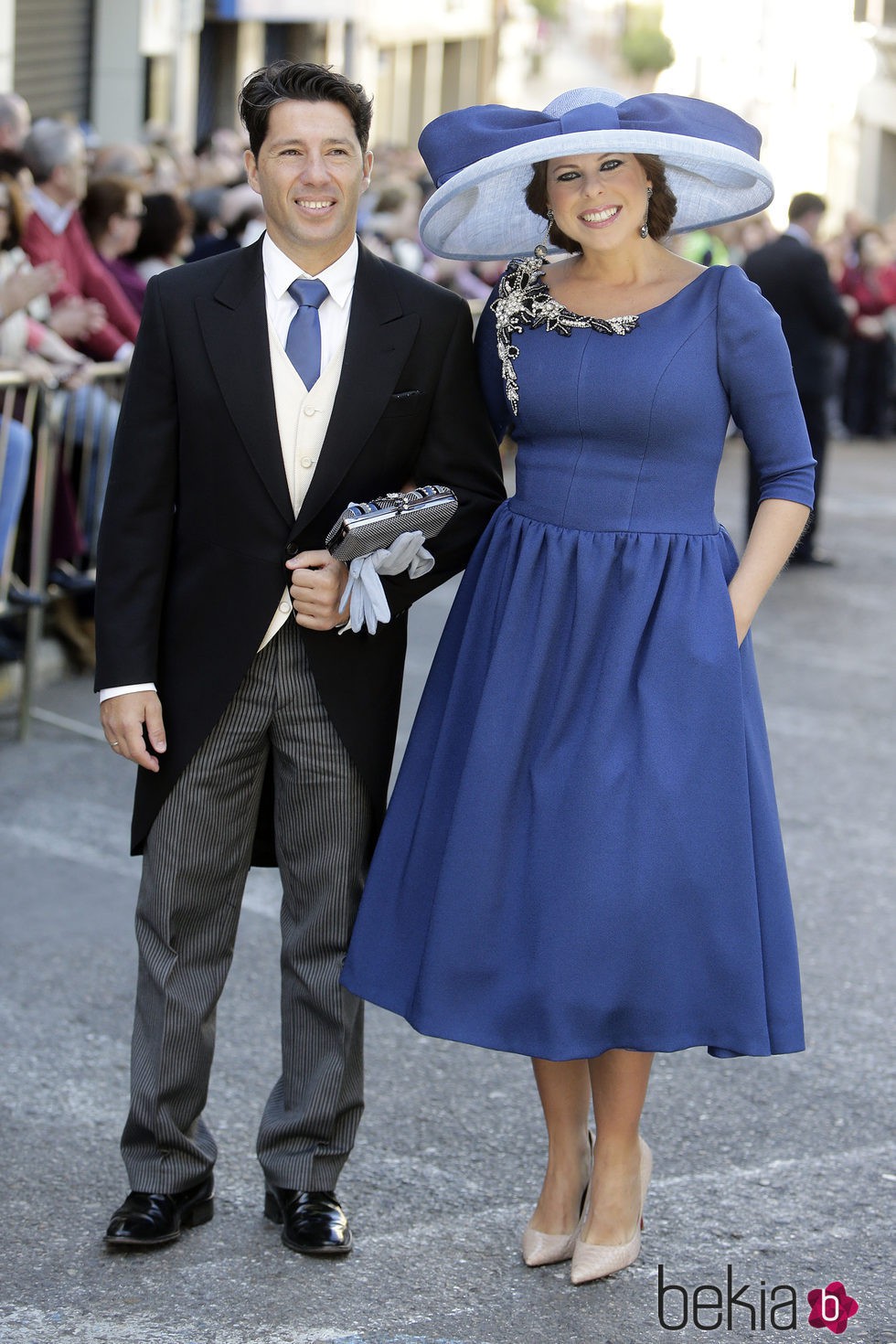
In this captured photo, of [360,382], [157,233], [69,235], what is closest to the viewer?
[360,382]

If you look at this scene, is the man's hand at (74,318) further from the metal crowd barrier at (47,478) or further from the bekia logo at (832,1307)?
the bekia logo at (832,1307)

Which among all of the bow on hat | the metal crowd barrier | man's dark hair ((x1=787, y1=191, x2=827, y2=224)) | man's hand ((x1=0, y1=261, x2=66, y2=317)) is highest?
the bow on hat

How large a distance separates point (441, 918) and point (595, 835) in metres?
0.31

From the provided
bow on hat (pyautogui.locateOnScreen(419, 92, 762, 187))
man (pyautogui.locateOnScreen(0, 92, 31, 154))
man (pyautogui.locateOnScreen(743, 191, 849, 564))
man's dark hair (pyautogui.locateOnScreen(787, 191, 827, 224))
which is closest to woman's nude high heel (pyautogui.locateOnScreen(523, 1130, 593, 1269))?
bow on hat (pyautogui.locateOnScreen(419, 92, 762, 187))

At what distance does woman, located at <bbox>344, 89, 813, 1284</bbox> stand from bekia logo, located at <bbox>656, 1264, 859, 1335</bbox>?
14cm

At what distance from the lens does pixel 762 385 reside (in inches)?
122

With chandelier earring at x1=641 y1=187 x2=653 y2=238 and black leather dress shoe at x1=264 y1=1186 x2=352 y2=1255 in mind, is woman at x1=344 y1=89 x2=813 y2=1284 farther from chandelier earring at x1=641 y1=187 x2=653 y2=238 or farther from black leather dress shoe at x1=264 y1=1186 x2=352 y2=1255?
black leather dress shoe at x1=264 y1=1186 x2=352 y2=1255

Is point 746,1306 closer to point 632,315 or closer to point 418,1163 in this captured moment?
point 418,1163

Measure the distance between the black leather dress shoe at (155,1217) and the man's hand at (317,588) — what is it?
3.64 feet

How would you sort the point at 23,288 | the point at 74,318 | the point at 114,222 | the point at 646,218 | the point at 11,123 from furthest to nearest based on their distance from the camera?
the point at 11,123 < the point at 114,222 < the point at 74,318 < the point at 23,288 < the point at 646,218

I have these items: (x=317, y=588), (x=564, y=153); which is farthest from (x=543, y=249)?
(x=317, y=588)

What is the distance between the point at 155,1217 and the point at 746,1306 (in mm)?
1080

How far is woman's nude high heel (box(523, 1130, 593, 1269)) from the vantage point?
332 cm

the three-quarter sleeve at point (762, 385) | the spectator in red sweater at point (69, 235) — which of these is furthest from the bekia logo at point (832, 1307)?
the spectator in red sweater at point (69, 235)
